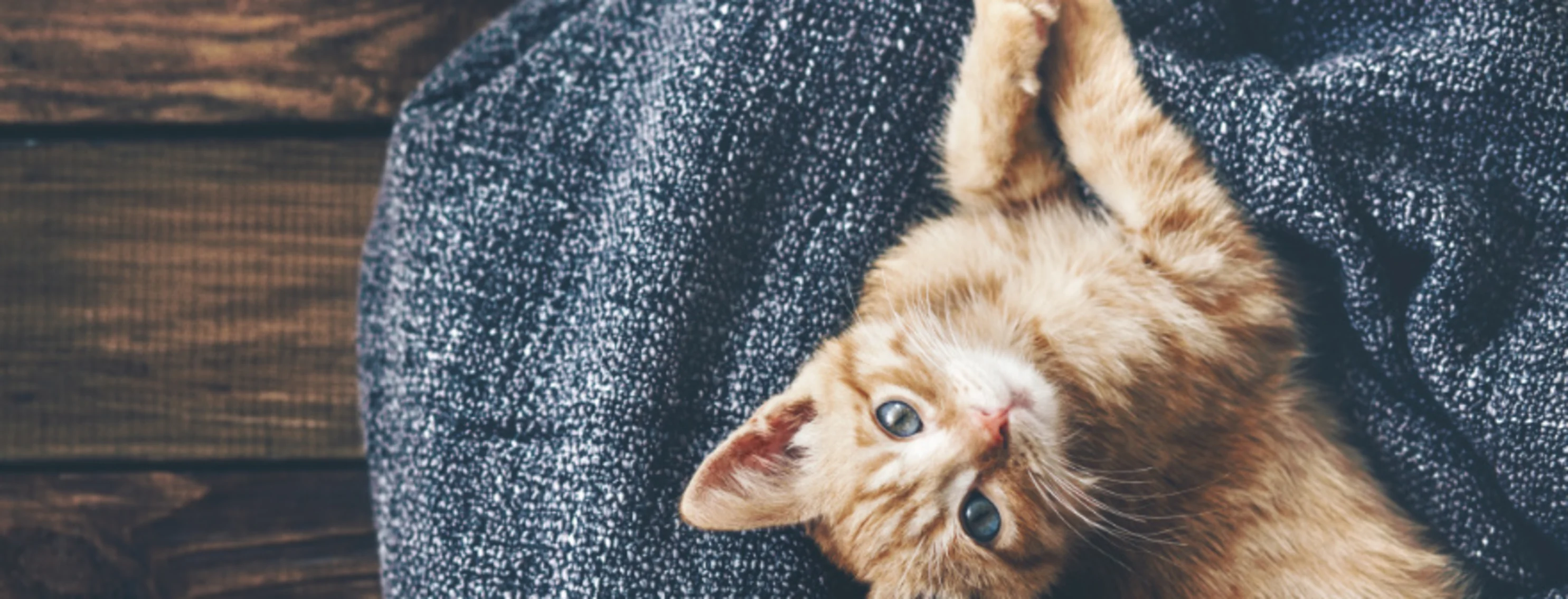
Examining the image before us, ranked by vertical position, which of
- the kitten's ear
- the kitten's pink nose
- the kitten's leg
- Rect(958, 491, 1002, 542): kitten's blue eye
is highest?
the kitten's leg

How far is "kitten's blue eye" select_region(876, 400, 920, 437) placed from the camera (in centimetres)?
101

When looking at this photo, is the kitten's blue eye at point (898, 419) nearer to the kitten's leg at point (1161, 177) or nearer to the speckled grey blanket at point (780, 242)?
the speckled grey blanket at point (780, 242)

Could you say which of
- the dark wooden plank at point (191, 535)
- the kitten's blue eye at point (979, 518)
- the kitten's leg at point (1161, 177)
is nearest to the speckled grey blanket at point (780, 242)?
the kitten's leg at point (1161, 177)

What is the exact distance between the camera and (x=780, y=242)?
112 centimetres

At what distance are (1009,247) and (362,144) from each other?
0.90 metres

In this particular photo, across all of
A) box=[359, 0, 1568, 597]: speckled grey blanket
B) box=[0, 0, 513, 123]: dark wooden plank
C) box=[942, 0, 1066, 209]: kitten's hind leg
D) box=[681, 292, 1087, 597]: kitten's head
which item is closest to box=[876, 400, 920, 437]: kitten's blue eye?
box=[681, 292, 1087, 597]: kitten's head

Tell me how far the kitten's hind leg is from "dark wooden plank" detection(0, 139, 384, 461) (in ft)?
2.74

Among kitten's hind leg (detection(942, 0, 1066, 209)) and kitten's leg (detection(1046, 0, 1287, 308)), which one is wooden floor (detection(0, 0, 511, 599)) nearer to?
kitten's hind leg (detection(942, 0, 1066, 209))

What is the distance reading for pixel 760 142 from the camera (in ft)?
3.62

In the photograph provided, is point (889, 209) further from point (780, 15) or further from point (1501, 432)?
point (1501, 432)

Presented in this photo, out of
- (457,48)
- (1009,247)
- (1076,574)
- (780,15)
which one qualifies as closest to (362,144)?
(457,48)

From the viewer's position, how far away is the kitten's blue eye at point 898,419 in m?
1.01

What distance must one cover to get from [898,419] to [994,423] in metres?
0.11

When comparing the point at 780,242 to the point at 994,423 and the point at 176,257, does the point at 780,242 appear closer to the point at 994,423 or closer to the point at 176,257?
the point at 994,423
